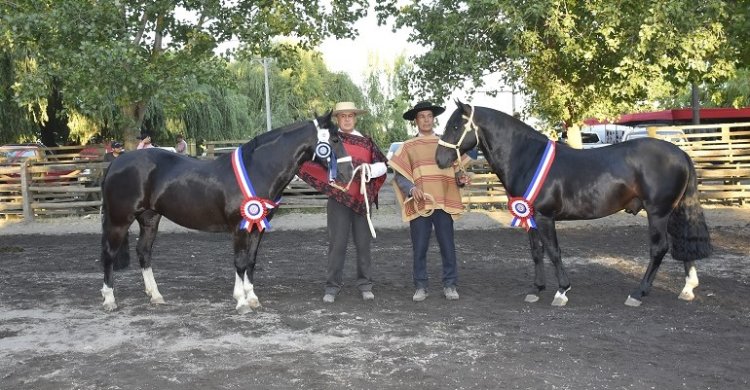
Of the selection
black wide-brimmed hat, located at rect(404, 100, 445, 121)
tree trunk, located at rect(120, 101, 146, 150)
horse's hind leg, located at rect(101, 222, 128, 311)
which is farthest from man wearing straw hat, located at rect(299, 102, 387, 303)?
tree trunk, located at rect(120, 101, 146, 150)

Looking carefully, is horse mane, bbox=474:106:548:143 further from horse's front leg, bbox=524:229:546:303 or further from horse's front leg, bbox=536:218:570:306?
horse's front leg, bbox=524:229:546:303

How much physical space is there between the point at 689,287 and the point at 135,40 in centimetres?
1056

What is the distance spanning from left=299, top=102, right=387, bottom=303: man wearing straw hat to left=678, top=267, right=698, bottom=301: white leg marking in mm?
2643

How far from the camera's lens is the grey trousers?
20.7ft

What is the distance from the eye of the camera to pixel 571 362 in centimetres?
427

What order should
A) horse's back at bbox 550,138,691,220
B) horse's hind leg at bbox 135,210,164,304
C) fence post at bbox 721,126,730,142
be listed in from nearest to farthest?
horse's back at bbox 550,138,691,220 < horse's hind leg at bbox 135,210,164,304 < fence post at bbox 721,126,730,142

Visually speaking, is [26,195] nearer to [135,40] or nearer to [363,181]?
[135,40]

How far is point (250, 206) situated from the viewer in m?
5.91

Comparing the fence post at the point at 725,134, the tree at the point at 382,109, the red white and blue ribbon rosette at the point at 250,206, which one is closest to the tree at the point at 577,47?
the fence post at the point at 725,134

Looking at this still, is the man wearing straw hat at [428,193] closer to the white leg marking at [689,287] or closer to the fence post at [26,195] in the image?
the white leg marking at [689,287]

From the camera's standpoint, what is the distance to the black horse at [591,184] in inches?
233

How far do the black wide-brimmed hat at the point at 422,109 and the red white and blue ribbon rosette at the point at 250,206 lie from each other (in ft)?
4.74

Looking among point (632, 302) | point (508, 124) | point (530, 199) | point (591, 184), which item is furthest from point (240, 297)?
point (632, 302)

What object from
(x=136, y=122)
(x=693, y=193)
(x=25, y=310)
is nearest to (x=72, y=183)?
(x=136, y=122)
